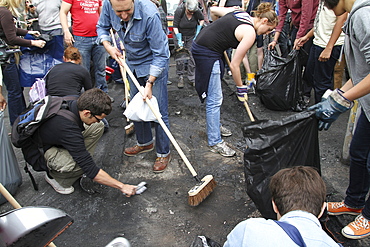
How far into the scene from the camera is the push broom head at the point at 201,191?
2.49m

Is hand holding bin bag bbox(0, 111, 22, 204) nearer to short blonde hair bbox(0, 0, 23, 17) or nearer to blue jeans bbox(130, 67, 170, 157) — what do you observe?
blue jeans bbox(130, 67, 170, 157)

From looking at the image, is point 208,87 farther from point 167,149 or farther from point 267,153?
point 267,153

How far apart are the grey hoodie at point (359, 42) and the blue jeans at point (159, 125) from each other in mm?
1603

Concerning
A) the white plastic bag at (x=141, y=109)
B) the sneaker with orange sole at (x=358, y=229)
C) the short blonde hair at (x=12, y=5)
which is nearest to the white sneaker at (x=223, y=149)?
the white plastic bag at (x=141, y=109)

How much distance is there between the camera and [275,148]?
2084 millimetres

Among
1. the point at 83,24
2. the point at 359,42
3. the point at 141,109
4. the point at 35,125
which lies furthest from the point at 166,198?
the point at 83,24

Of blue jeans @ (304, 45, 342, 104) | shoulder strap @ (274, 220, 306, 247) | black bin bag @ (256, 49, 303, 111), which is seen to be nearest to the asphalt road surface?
blue jeans @ (304, 45, 342, 104)

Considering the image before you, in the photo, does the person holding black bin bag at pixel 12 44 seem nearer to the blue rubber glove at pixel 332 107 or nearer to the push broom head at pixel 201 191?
the push broom head at pixel 201 191

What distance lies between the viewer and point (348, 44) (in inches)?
76.5

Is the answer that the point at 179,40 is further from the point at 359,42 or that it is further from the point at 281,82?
the point at 359,42

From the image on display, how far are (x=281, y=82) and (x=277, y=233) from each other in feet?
11.0

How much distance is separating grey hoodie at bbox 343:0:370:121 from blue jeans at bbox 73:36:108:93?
3287 millimetres

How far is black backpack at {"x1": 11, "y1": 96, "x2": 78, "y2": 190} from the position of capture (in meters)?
2.39

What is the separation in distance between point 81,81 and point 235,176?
6.34 feet
